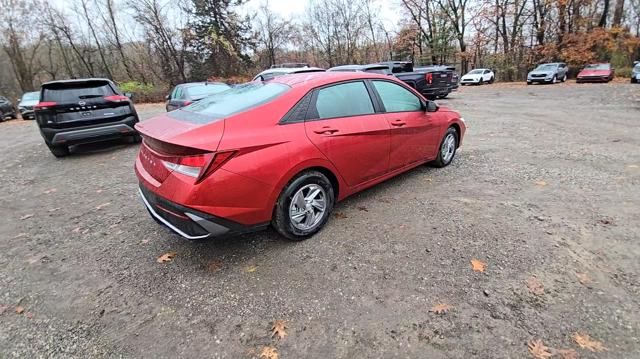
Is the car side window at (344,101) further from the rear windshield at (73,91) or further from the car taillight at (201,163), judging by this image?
the rear windshield at (73,91)

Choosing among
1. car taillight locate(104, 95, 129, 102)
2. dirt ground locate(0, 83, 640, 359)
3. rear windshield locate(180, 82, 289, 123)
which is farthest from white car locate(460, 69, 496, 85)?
rear windshield locate(180, 82, 289, 123)

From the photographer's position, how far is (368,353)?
2.00 meters

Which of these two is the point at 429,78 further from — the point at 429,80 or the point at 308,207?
the point at 308,207

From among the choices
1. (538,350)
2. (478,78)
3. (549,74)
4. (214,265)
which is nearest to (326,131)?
(214,265)

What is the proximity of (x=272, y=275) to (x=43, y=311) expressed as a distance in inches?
66.4

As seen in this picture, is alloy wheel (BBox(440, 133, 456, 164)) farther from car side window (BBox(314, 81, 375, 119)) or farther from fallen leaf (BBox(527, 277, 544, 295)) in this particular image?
fallen leaf (BBox(527, 277, 544, 295))

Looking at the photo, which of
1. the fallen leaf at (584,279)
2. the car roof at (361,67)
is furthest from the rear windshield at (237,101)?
the car roof at (361,67)

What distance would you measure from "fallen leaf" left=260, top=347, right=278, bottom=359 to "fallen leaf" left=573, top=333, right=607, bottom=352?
1.81m

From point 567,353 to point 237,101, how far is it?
3.09 metres

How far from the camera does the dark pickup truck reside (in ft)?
41.9

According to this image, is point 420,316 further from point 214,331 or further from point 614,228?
point 614,228

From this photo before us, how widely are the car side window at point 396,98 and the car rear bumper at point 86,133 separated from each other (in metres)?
4.70

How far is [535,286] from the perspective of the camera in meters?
2.45

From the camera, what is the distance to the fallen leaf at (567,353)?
6.27ft
